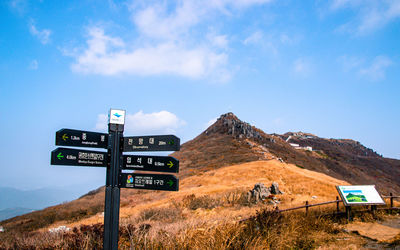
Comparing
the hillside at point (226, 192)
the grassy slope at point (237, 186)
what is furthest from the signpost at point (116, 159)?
the grassy slope at point (237, 186)

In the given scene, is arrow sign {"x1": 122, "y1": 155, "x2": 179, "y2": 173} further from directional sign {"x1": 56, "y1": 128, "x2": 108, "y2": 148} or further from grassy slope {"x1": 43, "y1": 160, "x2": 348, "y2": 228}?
grassy slope {"x1": 43, "y1": 160, "x2": 348, "y2": 228}

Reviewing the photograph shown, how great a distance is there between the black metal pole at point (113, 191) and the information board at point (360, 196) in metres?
9.86

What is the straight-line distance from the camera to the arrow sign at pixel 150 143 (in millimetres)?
4938

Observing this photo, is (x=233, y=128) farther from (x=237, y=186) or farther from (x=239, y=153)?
(x=237, y=186)

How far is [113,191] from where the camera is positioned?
189 inches

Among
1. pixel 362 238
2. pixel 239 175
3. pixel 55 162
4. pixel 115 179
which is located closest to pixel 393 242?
pixel 362 238

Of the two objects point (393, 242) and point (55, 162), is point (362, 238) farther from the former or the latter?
point (55, 162)

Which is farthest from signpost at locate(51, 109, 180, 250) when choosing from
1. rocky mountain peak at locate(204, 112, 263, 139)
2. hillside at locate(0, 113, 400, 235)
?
rocky mountain peak at locate(204, 112, 263, 139)

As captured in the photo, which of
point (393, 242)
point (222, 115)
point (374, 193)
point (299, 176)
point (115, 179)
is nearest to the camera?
point (115, 179)

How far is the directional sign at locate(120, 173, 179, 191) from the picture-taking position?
192 inches

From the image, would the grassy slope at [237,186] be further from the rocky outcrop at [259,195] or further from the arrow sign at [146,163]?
the arrow sign at [146,163]

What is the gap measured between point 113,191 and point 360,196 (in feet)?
35.2

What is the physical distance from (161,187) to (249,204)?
548 inches

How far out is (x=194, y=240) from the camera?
17.5 ft
